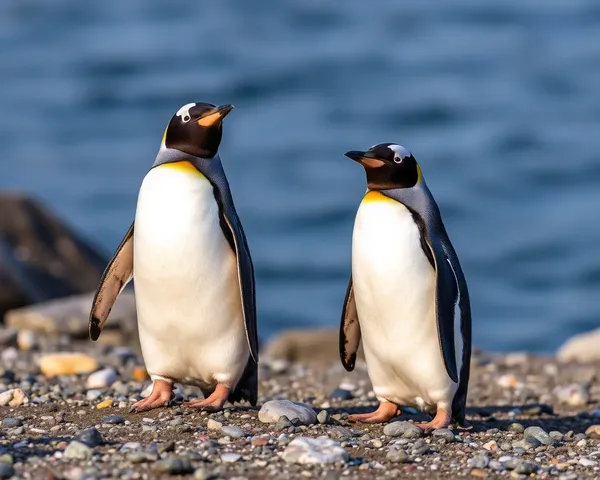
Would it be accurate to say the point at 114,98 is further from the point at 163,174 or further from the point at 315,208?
the point at 163,174

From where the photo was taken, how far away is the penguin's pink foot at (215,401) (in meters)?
6.36

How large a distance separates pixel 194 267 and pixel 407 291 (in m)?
1.07

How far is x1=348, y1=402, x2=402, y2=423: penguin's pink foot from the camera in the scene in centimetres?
653

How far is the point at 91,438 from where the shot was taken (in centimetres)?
547

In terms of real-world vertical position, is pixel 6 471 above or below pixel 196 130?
below

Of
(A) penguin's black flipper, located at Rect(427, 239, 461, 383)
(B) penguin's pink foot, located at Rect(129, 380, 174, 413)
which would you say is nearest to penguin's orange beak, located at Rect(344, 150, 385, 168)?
(A) penguin's black flipper, located at Rect(427, 239, 461, 383)

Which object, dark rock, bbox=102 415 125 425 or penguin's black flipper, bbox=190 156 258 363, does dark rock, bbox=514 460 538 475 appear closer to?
penguin's black flipper, bbox=190 156 258 363

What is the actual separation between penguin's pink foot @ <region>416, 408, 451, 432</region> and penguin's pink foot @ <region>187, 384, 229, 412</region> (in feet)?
3.28

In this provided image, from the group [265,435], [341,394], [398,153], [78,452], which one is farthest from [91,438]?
[341,394]

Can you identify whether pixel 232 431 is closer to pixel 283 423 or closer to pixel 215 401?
pixel 283 423

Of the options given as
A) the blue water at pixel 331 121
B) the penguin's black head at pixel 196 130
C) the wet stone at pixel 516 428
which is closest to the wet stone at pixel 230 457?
the penguin's black head at pixel 196 130

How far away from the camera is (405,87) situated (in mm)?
29312

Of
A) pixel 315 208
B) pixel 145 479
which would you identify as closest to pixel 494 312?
pixel 315 208

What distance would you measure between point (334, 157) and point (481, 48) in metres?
9.24
